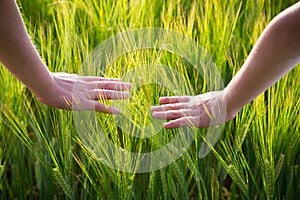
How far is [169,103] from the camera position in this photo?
4.13 ft

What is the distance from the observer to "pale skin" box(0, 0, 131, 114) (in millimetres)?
1119

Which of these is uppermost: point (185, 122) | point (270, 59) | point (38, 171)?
point (270, 59)

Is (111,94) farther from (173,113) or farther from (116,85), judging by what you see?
(173,113)

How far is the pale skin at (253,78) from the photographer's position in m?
1.02

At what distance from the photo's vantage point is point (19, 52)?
1154 mm

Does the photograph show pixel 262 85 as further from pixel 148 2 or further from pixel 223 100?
pixel 148 2

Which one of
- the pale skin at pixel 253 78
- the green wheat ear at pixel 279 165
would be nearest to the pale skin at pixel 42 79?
the pale skin at pixel 253 78

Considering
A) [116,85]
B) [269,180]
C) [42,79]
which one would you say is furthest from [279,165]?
[42,79]

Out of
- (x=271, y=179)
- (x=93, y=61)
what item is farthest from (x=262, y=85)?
(x=93, y=61)

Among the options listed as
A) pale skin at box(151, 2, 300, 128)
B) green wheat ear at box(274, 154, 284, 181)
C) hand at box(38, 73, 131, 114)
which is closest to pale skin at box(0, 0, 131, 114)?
hand at box(38, 73, 131, 114)

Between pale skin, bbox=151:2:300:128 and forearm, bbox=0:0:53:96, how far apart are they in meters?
0.24

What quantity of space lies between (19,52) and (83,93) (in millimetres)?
177

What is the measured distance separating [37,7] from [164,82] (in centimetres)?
74

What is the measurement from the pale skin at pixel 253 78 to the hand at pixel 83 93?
9 cm
